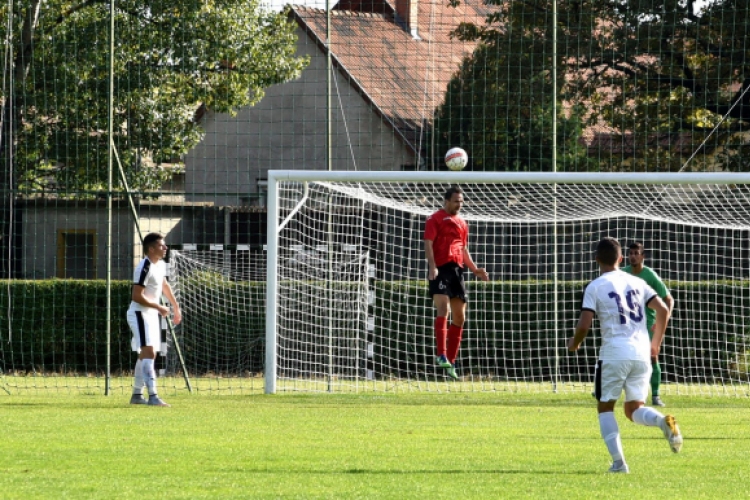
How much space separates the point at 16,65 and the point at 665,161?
9.72m

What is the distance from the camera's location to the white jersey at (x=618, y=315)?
8.06 metres

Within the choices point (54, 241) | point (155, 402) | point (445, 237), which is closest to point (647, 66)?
point (445, 237)

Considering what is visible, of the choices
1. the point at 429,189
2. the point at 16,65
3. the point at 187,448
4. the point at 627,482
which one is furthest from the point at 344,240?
the point at 627,482

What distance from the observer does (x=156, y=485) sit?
278 inches

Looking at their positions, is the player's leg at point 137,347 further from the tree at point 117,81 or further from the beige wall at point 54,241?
the beige wall at point 54,241

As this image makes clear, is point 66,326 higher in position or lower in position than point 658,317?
lower

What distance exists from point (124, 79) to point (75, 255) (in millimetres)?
7009

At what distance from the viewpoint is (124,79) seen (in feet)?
60.0

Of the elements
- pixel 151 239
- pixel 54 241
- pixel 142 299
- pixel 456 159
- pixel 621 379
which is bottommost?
pixel 621 379

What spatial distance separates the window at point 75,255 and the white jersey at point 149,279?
32.0 ft

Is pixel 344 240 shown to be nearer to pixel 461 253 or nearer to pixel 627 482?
pixel 461 253

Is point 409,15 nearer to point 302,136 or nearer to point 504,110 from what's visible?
point 504,110

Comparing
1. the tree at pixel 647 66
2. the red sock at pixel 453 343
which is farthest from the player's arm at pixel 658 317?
the tree at pixel 647 66

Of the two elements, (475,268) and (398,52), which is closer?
(475,268)
